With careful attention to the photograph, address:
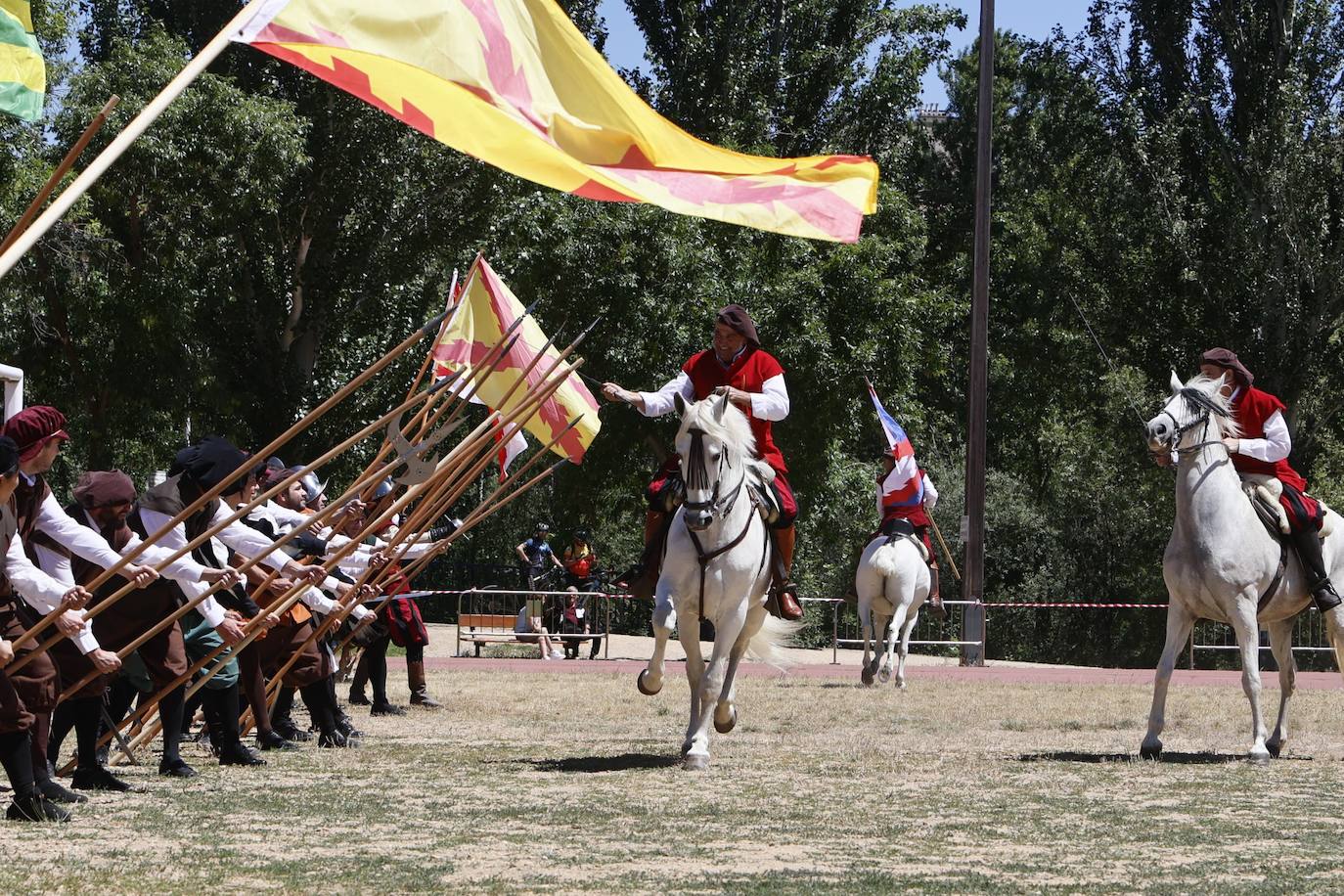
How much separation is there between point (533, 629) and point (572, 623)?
2.11 feet

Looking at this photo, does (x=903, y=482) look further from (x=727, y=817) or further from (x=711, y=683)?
(x=727, y=817)

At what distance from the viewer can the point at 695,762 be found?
11.3 meters

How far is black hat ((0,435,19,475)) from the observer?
773 centimetres

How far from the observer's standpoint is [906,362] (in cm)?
3581

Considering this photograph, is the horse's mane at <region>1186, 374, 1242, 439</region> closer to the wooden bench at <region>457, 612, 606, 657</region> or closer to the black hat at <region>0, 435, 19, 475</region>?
the black hat at <region>0, 435, 19, 475</region>

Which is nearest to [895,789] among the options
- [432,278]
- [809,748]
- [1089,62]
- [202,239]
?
[809,748]

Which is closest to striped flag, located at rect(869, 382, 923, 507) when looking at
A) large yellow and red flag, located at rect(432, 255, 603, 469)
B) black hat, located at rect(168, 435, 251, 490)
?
large yellow and red flag, located at rect(432, 255, 603, 469)

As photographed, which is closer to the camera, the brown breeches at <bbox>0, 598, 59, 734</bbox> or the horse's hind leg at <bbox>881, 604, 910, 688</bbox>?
the brown breeches at <bbox>0, 598, 59, 734</bbox>

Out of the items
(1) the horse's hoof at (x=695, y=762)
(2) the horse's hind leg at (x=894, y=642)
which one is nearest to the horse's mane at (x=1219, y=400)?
(1) the horse's hoof at (x=695, y=762)

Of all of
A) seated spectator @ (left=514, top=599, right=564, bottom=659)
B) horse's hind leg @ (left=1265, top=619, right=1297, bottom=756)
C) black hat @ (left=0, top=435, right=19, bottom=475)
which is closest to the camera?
black hat @ (left=0, top=435, right=19, bottom=475)

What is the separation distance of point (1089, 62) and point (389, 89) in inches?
1268

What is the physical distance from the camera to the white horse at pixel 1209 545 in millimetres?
12570

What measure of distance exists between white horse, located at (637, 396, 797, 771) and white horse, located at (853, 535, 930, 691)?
331 inches

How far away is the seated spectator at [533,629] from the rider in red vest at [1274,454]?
53.6ft
